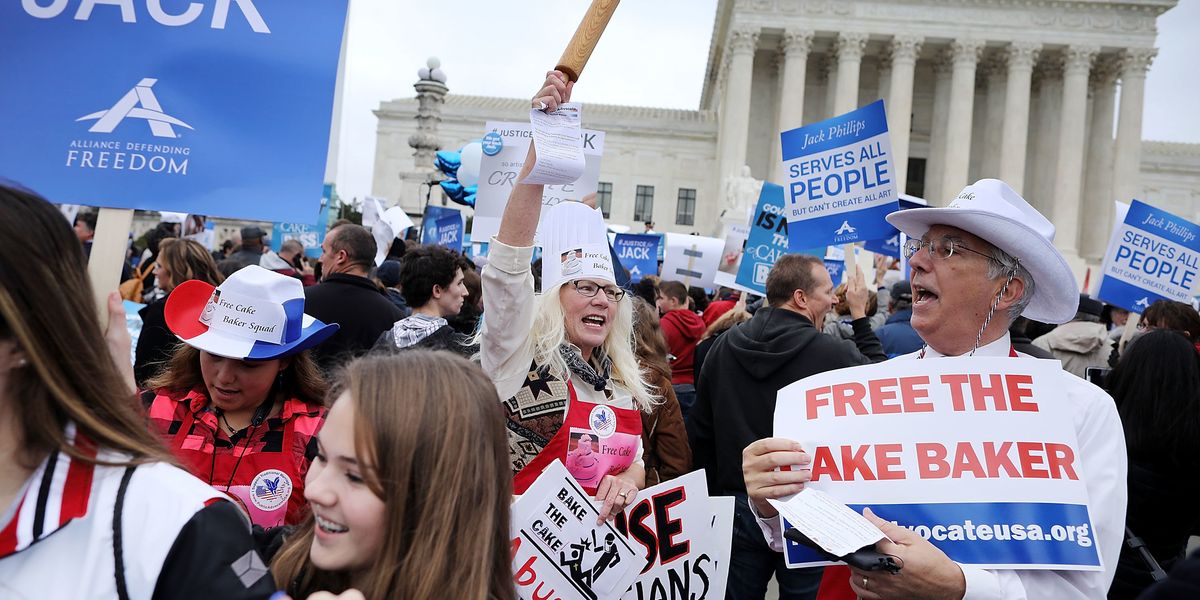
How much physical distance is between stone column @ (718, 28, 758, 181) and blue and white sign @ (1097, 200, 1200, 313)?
3627cm

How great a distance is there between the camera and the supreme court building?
43969 millimetres

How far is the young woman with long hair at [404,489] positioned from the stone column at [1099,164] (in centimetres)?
4996

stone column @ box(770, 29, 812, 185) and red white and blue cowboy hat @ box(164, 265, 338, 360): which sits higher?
stone column @ box(770, 29, 812, 185)

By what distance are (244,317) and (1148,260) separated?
7.62 meters

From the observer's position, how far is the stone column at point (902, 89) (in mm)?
43562

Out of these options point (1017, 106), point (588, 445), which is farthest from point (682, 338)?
point (1017, 106)

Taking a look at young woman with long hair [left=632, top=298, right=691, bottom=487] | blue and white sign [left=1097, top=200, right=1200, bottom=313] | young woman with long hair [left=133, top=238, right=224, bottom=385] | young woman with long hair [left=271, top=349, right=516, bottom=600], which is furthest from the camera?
blue and white sign [left=1097, top=200, right=1200, bottom=313]

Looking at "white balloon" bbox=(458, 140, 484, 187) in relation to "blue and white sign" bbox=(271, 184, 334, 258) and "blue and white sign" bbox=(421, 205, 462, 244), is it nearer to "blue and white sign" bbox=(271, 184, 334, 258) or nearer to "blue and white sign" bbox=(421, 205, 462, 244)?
"blue and white sign" bbox=(421, 205, 462, 244)

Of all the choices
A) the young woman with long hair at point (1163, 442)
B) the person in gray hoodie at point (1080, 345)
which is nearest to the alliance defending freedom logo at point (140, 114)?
the young woman with long hair at point (1163, 442)

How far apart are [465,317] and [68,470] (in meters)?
4.64

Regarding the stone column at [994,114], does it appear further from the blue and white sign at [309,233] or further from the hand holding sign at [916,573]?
the hand holding sign at [916,573]

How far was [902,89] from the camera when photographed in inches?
1734

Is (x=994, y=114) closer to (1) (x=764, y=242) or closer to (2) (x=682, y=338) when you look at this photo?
(1) (x=764, y=242)

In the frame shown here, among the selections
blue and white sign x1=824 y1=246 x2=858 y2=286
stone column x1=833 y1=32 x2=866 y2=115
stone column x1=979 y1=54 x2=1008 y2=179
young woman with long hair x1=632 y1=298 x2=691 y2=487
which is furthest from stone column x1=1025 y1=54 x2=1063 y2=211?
young woman with long hair x1=632 y1=298 x2=691 y2=487
